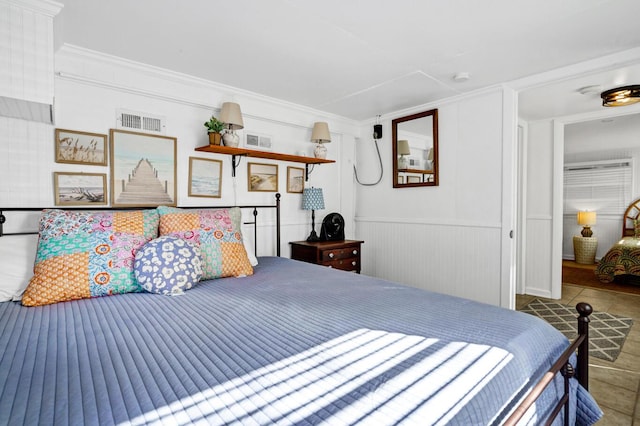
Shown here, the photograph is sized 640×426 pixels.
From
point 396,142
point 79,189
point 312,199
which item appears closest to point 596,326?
point 396,142

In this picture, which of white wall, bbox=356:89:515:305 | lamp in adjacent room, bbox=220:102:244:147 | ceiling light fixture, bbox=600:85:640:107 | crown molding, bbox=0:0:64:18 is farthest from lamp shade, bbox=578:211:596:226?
crown molding, bbox=0:0:64:18

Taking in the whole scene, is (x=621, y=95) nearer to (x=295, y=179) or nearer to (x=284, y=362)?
(x=295, y=179)

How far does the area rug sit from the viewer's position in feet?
8.39

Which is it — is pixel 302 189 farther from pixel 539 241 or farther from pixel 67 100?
pixel 539 241

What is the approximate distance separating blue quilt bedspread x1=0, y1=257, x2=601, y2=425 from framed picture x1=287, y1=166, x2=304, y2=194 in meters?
2.02

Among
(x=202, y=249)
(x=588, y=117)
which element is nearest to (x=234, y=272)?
(x=202, y=249)

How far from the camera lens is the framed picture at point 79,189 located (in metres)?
2.17

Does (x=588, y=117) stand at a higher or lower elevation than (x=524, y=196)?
higher

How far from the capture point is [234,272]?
2.07m

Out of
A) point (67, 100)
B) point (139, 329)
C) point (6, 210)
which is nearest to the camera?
point (139, 329)

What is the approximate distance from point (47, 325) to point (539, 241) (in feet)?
15.6

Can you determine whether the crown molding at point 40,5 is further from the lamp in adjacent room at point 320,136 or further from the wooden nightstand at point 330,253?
the wooden nightstand at point 330,253

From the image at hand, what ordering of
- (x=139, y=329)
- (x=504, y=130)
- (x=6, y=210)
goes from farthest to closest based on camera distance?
(x=504, y=130), (x=6, y=210), (x=139, y=329)

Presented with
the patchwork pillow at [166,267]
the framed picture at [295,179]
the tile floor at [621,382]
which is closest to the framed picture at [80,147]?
the patchwork pillow at [166,267]
